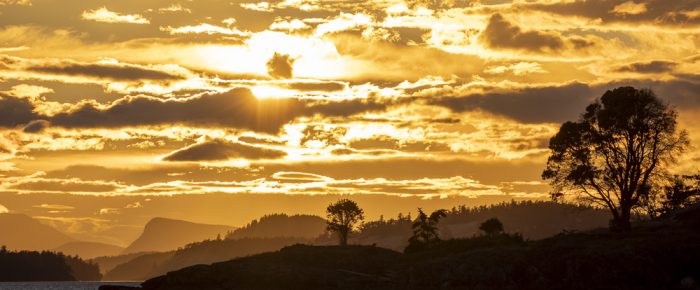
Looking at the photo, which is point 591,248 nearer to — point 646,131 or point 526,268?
point 526,268

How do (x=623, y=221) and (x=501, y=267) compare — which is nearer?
(x=501, y=267)

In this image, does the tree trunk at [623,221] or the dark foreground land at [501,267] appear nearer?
the dark foreground land at [501,267]

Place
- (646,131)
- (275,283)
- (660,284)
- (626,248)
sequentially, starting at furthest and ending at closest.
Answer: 1. (275,283)
2. (646,131)
3. (626,248)
4. (660,284)

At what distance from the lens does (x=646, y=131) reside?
142750 mm

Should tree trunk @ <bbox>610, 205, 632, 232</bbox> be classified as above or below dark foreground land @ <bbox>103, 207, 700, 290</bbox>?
above

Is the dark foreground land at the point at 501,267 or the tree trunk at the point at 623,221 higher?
the tree trunk at the point at 623,221

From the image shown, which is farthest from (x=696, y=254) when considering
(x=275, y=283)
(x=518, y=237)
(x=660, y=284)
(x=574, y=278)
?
(x=275, y=283)

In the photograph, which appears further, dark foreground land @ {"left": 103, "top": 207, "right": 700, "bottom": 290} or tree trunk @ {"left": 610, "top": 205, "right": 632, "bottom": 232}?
tree trunk @ {"left": 610, "top": 205, "right": 632, "bottom": 232}

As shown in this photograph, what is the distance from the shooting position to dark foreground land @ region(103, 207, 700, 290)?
119938 millimetres

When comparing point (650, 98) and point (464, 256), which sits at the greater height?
point (650, 98)

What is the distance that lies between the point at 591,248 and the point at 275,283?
5610 centimetres

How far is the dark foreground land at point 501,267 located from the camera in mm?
119938

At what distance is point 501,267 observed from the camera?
437 feet

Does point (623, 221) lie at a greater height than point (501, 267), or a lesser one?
greater
